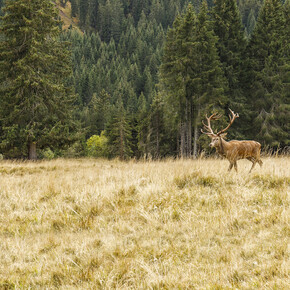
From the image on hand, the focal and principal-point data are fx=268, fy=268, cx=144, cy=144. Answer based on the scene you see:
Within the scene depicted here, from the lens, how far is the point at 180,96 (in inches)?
936

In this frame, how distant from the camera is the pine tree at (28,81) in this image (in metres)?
16.7

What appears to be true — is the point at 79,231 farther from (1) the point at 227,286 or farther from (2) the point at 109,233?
(1) the point at 227,286

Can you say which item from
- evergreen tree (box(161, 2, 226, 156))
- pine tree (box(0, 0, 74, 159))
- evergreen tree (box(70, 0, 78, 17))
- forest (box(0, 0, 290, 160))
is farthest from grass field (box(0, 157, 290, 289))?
evergreen tree (box(70, 0, 78, 17))

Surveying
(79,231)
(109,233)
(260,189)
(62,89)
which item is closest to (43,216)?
(79,231)

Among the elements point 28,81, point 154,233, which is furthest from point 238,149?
point 28,81

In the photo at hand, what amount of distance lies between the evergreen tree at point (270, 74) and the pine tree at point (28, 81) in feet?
52.9

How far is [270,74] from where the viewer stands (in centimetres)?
2311

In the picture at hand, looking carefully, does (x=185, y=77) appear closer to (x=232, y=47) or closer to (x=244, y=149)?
(x=232, y=47)

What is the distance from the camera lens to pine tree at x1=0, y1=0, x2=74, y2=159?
16656mm

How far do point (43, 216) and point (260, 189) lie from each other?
423 cm

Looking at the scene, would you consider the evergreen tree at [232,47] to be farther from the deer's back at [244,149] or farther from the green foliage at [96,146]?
the green foliage at [96,146]

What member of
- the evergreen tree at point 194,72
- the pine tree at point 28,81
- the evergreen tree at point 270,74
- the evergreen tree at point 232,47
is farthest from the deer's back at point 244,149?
the evergreen tree at point 270,74

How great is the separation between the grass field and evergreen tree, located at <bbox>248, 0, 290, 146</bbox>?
1803 cm

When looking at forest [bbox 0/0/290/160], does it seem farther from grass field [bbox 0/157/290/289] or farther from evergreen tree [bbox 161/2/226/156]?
grass field [bbox 0/157/290/289]
